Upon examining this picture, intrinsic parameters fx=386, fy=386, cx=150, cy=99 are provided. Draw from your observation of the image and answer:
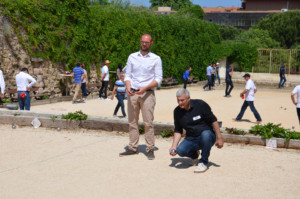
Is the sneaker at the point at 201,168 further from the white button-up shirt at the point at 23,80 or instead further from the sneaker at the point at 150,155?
the white button-up shirt at the point at 23,80

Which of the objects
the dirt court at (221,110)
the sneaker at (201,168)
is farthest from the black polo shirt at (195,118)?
the dirt court at (221,110)

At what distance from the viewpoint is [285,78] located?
26156mm

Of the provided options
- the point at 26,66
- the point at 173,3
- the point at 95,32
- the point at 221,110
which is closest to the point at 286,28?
the point at 173,3

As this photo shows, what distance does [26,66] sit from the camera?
47.8 feet

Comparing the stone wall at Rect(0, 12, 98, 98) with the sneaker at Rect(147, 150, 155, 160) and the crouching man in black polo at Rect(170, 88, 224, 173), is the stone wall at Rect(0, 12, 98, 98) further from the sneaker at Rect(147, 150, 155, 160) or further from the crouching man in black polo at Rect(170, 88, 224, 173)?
the crouching man in black polo at Rect(170, 88, 224, 173)

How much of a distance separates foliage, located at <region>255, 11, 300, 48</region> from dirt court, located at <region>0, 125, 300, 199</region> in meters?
50.6

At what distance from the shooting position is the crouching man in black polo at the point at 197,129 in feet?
17.6

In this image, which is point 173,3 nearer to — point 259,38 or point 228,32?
point 228,32

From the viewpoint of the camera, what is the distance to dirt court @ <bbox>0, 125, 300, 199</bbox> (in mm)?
4641

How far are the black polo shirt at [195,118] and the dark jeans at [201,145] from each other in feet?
0.29

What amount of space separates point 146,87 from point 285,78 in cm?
2225

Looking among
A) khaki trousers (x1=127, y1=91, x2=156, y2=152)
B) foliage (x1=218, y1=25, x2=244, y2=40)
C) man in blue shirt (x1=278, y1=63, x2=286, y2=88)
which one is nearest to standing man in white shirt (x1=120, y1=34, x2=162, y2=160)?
khaki trousers (x1=127, y1=91, x2=156, y2=152)

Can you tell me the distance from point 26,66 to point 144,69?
9.70m

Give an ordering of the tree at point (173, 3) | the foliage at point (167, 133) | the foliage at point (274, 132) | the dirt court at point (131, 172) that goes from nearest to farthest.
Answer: the dirt court at point (131, 172), the foliage at point (274, 132), the foliage at point (167, 133), the tree at point (173, 3)
